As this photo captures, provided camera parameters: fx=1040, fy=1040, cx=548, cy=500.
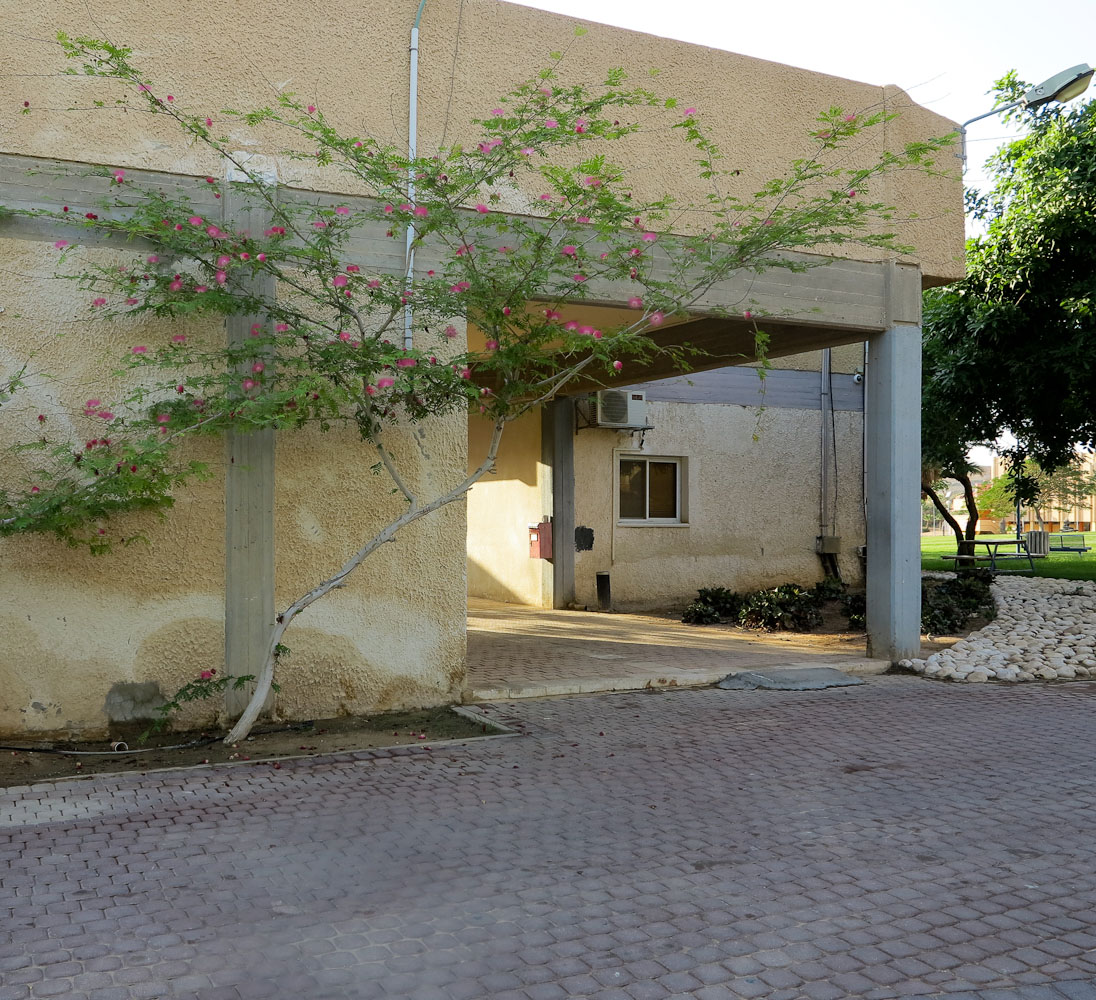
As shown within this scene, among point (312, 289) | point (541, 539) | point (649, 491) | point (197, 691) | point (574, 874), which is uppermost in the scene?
point (312, 289)

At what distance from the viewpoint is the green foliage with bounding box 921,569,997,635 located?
12000mm

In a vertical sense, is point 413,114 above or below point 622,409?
above

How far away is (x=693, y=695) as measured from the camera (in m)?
8.66

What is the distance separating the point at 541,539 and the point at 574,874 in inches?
400

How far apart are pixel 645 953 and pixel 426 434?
4970 mm

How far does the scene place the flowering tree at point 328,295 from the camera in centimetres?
652

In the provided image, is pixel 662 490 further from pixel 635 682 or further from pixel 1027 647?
pixel 635 682

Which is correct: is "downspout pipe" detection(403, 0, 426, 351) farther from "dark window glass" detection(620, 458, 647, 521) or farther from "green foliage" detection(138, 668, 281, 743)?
"dark window glass" detection(620, 458, 647, 521)

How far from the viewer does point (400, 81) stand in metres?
7.78

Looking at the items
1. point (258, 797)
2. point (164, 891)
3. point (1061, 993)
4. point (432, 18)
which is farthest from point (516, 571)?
point (1061, 993)

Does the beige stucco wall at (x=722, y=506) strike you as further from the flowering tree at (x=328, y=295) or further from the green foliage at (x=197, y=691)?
the green foliage at (x=197, y=691)

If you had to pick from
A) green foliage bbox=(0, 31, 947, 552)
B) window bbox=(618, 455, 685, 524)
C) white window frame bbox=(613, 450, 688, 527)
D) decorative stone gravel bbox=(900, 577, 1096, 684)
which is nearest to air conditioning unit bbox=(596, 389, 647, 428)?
white window frame bbox=(613, 450, 688, 527)

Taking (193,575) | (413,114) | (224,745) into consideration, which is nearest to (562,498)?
A: (413,114)

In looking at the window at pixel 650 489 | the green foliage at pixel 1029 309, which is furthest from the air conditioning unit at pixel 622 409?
the green foliage at pixel 1029 309
